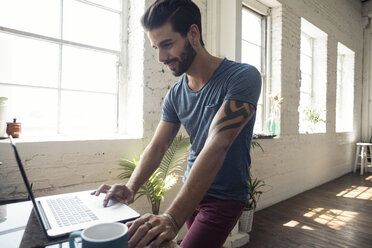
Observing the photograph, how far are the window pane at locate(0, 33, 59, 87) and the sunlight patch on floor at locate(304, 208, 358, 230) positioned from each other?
11.9 feet

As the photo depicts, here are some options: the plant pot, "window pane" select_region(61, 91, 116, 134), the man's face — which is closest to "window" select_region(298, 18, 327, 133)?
the plant pot

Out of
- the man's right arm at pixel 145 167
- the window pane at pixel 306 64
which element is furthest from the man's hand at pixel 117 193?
Answer: the window pane at pixel 306 64

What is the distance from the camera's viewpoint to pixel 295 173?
4715mm

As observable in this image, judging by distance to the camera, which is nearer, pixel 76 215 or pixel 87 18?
pixel 76 215

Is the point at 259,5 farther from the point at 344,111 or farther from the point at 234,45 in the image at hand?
the point at 344,111

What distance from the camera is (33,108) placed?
6.87ft

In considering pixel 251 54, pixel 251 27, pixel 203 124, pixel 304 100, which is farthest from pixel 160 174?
pixel 304 100

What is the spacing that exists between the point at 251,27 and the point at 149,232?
4.31 meters

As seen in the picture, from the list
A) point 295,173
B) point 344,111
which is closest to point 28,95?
point 295,173

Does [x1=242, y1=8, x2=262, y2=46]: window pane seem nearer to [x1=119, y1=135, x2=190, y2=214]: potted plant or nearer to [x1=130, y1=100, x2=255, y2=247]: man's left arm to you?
[x1=119, y1=135, x2=190, y2=214]: potted plant

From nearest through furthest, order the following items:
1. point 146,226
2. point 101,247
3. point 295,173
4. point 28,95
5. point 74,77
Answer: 1. point 101,247
2. point 146,226
3. point 28,95
4. point 74,77
5. point 295,173

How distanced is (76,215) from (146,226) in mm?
346

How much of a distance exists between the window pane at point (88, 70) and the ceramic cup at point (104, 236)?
6.60 ft

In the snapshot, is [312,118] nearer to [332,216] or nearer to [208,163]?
[332,216]
